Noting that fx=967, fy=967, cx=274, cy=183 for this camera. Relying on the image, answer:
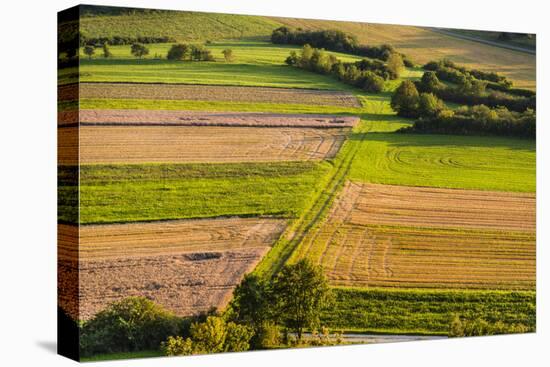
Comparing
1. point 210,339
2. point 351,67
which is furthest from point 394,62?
point 210,339

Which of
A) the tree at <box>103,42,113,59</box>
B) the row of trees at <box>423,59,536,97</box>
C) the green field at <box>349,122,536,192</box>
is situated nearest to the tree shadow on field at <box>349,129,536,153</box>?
the green field at <box>349,122,536,192</box>

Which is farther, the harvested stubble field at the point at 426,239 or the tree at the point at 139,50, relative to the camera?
the harvested stubble field at the point at 426,239

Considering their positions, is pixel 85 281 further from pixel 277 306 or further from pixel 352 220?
pixel 352 220

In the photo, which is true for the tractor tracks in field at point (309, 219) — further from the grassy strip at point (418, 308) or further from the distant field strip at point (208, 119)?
the grassy strip at point (418, 308)

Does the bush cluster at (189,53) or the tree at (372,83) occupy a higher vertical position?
the bush cluster at (189,53)

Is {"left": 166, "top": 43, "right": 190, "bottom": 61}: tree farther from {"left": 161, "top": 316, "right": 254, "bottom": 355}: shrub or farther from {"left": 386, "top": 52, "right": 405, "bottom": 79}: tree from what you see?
{"left": 161, "top": 316, "right": 254, "bottom": 355}: shrub

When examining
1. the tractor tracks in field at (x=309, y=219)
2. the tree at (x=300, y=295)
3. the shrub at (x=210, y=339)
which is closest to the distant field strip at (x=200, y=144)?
the tractor tracks in field at (x=309, y=219)

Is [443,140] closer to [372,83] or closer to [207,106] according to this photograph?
[372,83]
